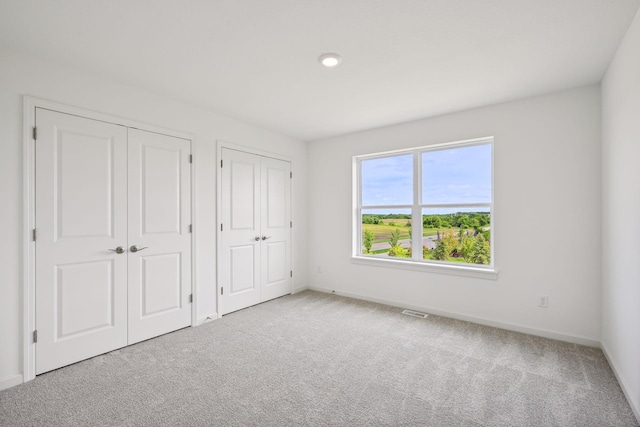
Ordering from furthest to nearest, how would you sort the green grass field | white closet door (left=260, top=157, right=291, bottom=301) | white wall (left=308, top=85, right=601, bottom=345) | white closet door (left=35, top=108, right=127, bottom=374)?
white closet door (left=260, top=157, right=291, bottom=301) < the green grass field < white wall (left=308, top=85, right=601, bottom=345) < white closet door (left=35, top=108, right=127, bottom=374)

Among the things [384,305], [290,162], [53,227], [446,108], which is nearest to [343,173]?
[290,162]

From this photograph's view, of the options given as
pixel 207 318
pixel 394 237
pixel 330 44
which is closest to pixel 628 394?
pixel 394 237

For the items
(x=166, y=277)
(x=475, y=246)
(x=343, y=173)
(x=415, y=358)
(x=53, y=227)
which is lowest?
(x=415, y=358)

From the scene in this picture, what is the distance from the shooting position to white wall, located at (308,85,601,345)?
2902 mm

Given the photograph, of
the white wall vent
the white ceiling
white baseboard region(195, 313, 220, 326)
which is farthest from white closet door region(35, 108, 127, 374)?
the white wall vent

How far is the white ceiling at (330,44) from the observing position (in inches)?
72.2

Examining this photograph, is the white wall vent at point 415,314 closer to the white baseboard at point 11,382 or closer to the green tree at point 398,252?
the green tree at point 398,252

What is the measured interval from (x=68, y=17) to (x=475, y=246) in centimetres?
420

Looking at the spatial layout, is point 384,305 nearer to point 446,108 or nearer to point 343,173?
point 343,173

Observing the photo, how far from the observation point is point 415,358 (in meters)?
2.68

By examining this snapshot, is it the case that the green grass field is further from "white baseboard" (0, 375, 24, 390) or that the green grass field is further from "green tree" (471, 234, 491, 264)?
"white baseboard" (0, 375, 24, 390)

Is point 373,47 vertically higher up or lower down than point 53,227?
higher up

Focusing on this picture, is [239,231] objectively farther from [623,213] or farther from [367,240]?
[623,213]

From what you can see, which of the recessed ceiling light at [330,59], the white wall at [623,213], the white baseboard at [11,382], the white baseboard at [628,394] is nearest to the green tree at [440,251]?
the white wall at [623,213]
